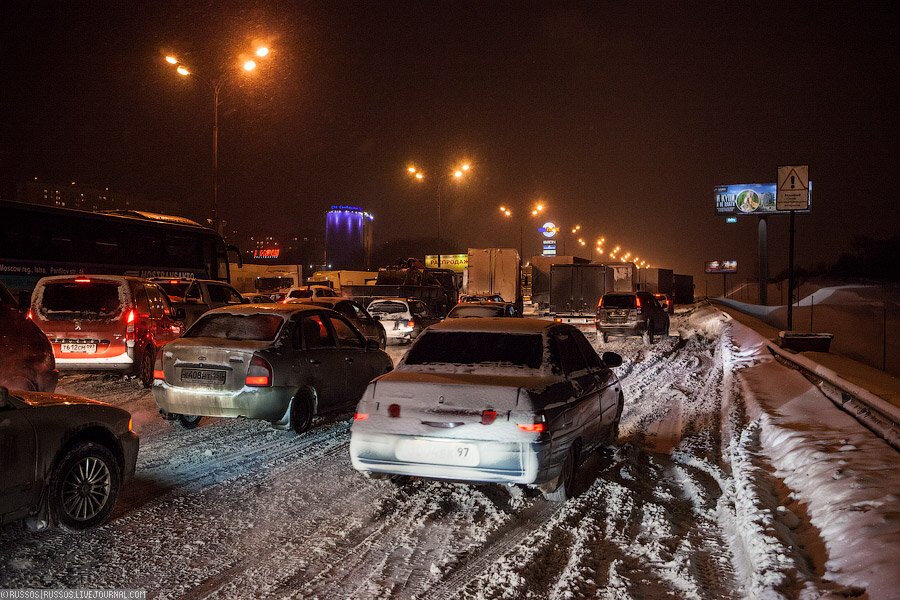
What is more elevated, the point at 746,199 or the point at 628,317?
the point at 746,199

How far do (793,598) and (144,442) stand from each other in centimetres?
690

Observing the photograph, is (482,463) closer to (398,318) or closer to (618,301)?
(398,318)

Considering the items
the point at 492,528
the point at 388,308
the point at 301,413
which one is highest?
the point at 388,308

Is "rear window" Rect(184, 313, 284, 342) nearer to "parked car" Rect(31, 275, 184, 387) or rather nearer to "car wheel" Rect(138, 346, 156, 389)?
"parked car" Rect(31, 275, 184, 387)

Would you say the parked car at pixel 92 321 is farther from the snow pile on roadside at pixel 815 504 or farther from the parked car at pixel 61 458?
the snow pile on roadside at pixel 815 504

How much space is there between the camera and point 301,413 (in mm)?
8320

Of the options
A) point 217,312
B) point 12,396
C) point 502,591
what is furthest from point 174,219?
point 502,591

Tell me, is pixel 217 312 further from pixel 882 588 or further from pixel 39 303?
pixel 882 588

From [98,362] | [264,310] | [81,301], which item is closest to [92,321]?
[81,301]

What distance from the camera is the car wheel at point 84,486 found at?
4.90m

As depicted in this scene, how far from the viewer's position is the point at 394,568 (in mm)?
4535

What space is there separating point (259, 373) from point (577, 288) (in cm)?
2884

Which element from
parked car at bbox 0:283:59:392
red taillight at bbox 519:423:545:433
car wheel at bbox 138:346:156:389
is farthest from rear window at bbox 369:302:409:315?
red taillight at bbox 519:423:545:433

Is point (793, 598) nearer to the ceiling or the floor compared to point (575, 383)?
nearer to the floor
